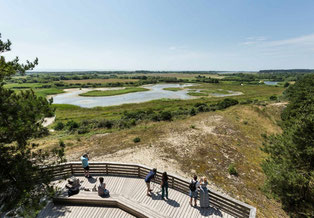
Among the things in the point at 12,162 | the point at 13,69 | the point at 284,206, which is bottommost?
the point at 284,206

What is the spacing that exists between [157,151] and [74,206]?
10225 millimetres

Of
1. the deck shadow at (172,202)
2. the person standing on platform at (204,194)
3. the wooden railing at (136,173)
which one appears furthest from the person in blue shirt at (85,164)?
the person standing on platform at (204,194)

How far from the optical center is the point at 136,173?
10.1 m

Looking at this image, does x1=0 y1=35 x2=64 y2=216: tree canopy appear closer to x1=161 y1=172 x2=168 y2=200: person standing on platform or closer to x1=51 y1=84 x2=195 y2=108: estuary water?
x1=161 y1=172 x2=168 y2=200: person standing on platform

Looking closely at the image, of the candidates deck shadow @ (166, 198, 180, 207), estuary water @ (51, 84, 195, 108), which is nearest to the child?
deck shadow @ (166, 198, 180, 207)

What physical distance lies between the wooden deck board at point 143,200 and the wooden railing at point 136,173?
0.90ft

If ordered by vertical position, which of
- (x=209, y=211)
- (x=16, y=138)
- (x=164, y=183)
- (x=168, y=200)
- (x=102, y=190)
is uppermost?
(x=16, y=138)

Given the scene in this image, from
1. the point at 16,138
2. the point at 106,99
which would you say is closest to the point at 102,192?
the point at 16,138

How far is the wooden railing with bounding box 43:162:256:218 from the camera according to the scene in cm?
769

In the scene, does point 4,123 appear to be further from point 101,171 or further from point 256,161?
point 256,161

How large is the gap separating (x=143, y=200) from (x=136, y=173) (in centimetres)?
200

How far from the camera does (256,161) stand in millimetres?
16812

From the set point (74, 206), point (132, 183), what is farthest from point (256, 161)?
point (74, 206)

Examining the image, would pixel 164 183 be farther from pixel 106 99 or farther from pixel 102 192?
pixel 106 99
